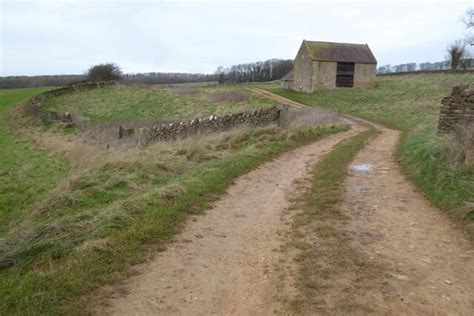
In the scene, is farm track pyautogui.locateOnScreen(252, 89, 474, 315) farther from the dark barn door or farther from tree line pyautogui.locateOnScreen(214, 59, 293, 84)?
tree line pyautogui.locateOnScreen(214, 59, 293, 84)

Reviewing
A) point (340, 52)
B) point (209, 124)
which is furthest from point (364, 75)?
point (209, 124)

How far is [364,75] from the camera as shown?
50000 millimetres

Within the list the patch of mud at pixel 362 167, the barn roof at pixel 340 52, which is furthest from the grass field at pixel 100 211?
the barn roof at pixel 340 52

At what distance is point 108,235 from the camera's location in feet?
18.1

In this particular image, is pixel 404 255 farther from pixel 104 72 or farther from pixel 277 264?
pixel 104 72

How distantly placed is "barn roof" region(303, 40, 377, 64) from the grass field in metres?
36.5

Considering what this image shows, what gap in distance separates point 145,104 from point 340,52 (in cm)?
2608

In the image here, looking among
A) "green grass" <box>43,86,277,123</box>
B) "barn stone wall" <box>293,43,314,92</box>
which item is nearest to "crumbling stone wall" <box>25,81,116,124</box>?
"green grass" <box>43,86,277,123</box>

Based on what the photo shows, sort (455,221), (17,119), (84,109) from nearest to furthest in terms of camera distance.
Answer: (455,221)
(17,119)
(84,109)

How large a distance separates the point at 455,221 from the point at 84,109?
36793 mm

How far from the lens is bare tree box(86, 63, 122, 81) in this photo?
63.3 m

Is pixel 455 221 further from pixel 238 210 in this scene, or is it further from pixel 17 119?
pixel 17 119

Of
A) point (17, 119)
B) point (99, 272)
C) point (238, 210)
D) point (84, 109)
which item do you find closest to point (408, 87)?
point (84, 109)

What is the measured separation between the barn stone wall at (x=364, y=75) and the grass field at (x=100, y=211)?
38.8 m
